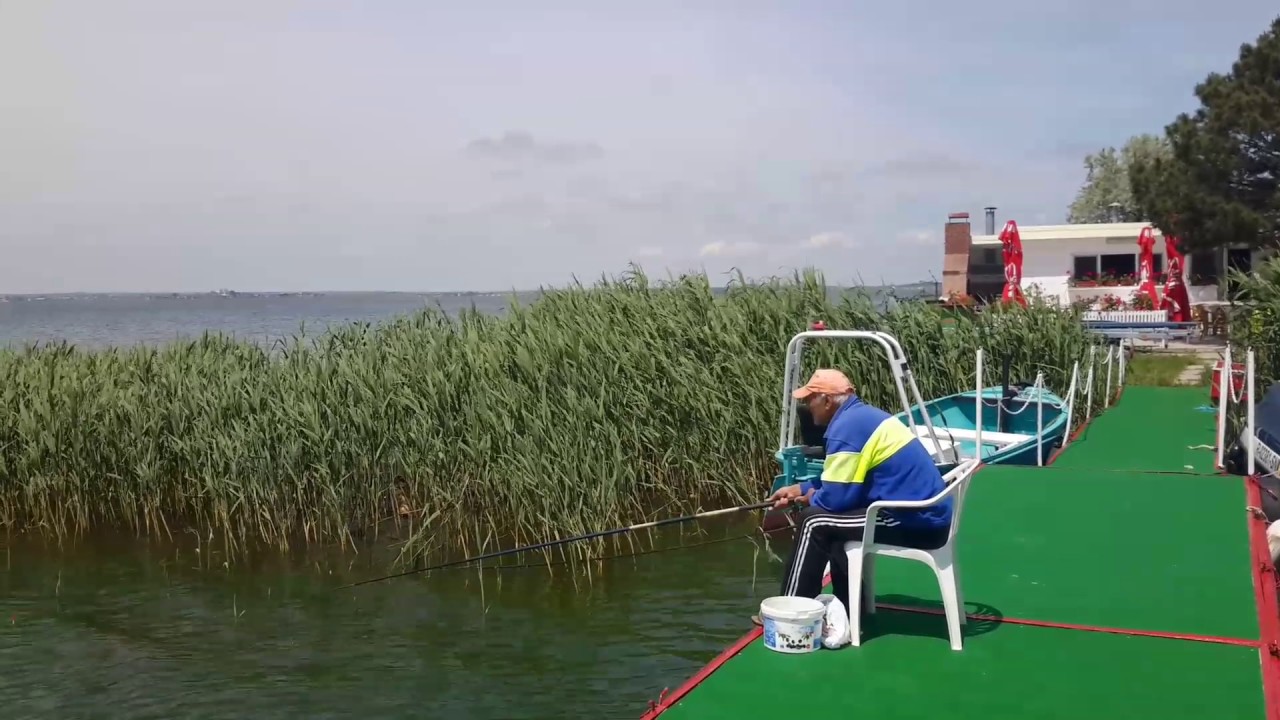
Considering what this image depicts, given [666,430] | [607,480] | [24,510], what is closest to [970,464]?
[607,480]

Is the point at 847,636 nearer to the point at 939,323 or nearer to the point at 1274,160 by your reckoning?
the point at 939,323

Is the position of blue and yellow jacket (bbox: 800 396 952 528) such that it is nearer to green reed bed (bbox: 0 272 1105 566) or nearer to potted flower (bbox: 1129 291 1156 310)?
green reed bed (bbox: 0 272 1105 566)

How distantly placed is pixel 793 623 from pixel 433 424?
5548 millimetres

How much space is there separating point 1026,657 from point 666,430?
5.61 metres

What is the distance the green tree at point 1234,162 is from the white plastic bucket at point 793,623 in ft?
62.1

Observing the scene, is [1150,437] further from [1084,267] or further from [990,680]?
[1084,267]

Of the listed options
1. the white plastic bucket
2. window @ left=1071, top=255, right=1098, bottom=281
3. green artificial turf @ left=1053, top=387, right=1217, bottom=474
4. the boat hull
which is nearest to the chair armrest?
the white plastic bucket

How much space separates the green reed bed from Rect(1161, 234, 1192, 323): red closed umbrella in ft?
43.3

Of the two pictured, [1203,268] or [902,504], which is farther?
[1203,268]

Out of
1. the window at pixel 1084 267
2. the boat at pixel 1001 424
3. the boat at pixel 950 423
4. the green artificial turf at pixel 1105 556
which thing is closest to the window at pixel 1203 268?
the window at pixel 1084 267

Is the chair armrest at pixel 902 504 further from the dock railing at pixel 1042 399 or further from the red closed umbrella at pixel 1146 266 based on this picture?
the red closed umbrella at pixel 1146 266

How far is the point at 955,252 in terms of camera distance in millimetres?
35625

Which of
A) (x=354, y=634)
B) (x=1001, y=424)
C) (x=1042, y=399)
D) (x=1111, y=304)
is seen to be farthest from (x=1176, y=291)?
(x=354, y=634)

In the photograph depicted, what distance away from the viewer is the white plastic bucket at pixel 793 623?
15.3 ft
